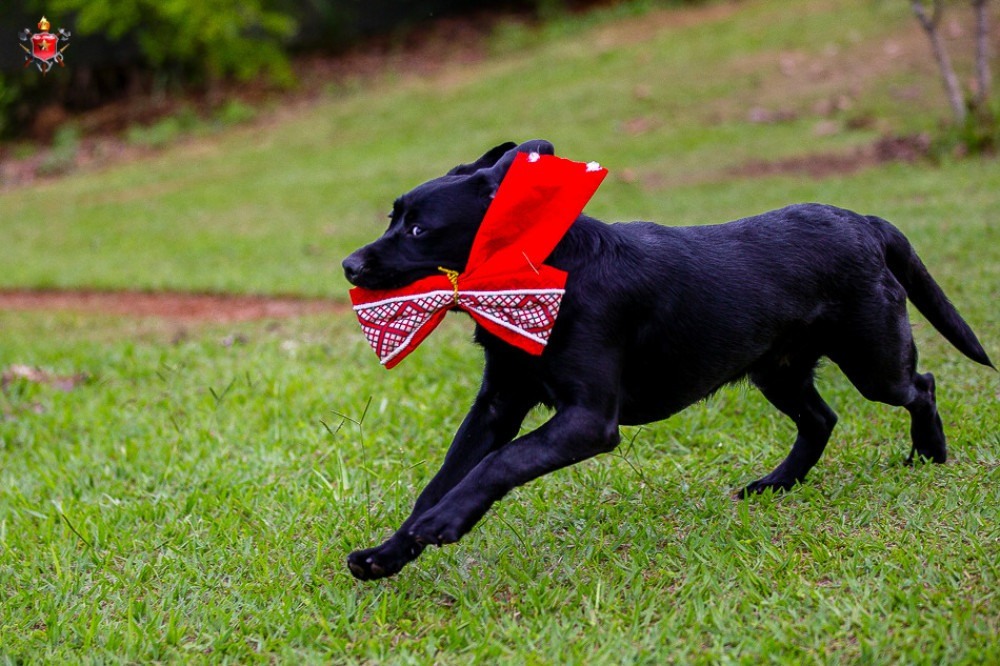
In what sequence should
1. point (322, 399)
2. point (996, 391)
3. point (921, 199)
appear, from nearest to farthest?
point (996, 391)
point (322, 399)
point (921, 199)

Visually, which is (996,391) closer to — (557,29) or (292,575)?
(292,575)

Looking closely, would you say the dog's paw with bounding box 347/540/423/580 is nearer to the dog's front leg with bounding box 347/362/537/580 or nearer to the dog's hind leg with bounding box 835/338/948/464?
the dog's front leg with bounding box 347/362/537/580

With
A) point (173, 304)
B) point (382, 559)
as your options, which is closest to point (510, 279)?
point (382, 559)

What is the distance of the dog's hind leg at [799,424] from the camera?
13.8 ft

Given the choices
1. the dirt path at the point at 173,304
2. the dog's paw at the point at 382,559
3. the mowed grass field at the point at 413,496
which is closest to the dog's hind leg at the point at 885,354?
the mowed grass field at the point at 413,496

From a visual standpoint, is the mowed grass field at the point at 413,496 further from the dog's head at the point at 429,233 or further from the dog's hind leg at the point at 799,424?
the dog's head at the point at 429,233

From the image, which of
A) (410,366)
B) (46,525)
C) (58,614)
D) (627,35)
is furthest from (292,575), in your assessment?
(627,35)

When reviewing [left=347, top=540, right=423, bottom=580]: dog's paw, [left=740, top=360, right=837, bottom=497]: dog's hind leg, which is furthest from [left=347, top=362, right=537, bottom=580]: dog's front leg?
[left=740, top=360, right=837, bottom=497]: dog's hind leg

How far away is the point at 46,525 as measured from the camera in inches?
178

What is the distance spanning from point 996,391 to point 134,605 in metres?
3.94

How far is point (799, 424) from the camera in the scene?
4277mm

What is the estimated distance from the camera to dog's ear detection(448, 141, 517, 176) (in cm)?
374

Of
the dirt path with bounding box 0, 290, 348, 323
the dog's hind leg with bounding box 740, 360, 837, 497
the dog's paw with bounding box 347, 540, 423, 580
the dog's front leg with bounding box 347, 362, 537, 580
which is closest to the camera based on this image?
the dog's paw with bounding box 347, 540, 423, 580

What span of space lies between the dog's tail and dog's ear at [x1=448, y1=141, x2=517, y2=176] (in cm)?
146
